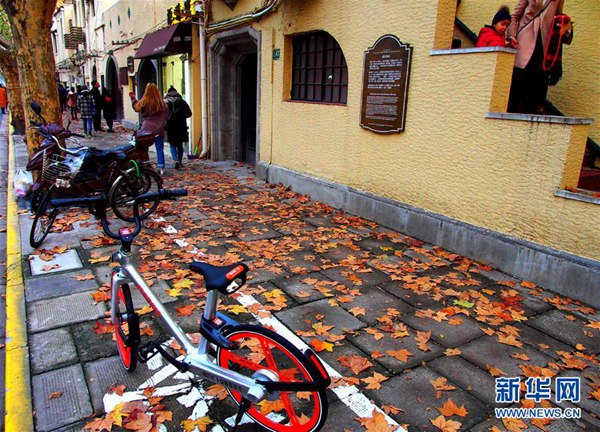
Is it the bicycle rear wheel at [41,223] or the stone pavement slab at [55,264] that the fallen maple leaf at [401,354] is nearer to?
the stone pavement slab at [55,264]

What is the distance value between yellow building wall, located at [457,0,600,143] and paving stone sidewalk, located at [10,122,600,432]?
2612mm

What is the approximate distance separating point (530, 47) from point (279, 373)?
4973mm

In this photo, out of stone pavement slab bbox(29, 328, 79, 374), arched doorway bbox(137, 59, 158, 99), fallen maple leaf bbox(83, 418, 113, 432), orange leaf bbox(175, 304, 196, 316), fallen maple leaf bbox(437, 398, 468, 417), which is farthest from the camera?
arched doorway bbox(137, 59, 158, 99)

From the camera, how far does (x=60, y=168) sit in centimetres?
610

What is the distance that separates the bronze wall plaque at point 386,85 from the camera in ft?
20.1

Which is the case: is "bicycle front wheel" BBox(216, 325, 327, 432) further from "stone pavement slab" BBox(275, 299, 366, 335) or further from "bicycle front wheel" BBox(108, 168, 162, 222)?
"bicycle front wheel" BBox(108, 168, 162, 222)

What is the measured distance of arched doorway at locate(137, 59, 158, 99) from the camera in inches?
662

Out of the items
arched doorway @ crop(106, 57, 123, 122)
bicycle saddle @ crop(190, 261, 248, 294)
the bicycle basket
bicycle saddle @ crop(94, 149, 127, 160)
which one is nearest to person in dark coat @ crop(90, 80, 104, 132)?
arched doorway @ crop(106, 57, 123, 122)

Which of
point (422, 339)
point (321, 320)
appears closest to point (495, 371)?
point (422, 339)

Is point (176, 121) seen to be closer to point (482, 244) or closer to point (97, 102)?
point (482, 244)

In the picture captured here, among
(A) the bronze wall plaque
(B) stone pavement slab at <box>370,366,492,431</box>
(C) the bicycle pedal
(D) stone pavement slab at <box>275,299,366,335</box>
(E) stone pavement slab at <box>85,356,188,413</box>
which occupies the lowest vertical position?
(E) stone pavement slab at <box>85,356,188,413</box>

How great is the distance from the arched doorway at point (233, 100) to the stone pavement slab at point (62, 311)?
7685mm

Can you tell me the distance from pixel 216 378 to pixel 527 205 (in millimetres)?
4004

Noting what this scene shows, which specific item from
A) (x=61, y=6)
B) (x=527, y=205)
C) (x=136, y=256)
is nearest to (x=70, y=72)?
(x=61, y=6)
